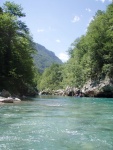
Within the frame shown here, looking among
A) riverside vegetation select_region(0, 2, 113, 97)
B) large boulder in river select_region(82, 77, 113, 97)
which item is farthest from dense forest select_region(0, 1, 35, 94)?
large boulder in river select_region(82, 77, 113, 97)

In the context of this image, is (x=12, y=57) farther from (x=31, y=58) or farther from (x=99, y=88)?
(x=99, y=88)

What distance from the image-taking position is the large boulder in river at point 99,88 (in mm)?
55625

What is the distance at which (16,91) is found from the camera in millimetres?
46562

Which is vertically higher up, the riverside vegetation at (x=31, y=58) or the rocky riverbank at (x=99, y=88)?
the riverside vegetation at (x=31, y=58)

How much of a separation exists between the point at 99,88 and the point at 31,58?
50.5 feet

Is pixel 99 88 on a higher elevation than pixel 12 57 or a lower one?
lower

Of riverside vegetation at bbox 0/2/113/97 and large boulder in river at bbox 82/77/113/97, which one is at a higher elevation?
riverside vegetation at bbox 0/2/113/97

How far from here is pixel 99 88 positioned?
57062 millimetres

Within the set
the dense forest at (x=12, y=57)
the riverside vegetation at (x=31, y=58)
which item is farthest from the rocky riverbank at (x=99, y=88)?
the dense forest at (x=12, y=57)

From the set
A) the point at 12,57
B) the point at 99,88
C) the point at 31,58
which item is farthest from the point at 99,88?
the point at 12,57

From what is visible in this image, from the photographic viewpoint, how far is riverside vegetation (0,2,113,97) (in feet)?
148

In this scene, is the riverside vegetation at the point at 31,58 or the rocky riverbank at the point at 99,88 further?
the rocky riverbank at the point at 99,88

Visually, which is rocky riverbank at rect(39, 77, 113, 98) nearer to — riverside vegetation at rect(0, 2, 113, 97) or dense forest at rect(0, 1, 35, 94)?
riverside vegetation at rect(0, 2, 113, 97)

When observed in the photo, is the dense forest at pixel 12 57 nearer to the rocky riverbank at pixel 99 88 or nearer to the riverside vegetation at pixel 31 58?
the riverside vegetation at pixel 31 58
